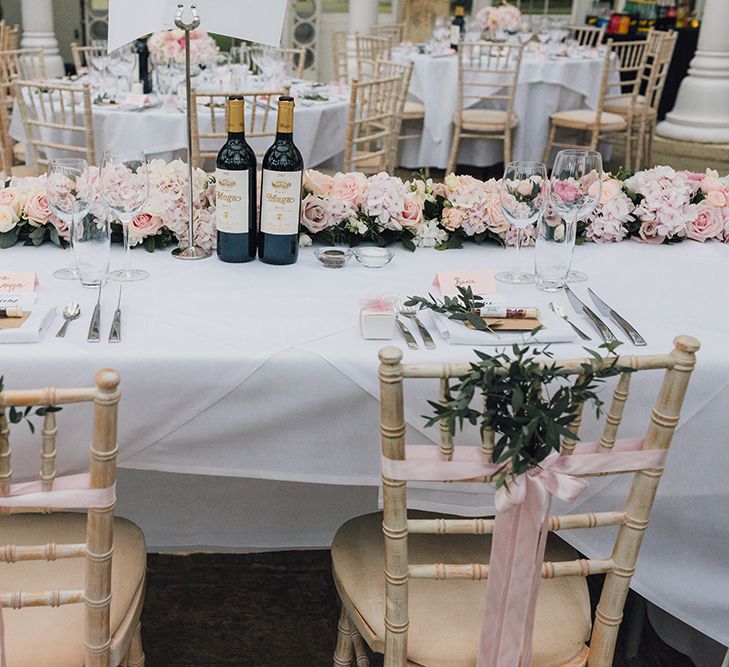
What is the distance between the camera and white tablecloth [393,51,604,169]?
5508mm

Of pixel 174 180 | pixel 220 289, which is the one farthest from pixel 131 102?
pixel 220 289

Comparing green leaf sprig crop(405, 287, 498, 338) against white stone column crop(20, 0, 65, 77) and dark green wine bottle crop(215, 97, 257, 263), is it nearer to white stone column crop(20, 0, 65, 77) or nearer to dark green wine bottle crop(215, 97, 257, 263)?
dark green wine bottle crop(215, 97, 257, 263)

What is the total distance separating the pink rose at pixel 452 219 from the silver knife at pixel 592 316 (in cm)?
33

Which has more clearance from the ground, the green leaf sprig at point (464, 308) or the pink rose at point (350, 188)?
the pink rose at point (350, 188)

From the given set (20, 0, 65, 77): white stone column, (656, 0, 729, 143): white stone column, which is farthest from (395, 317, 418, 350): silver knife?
(20, 0, 65, 77): white stone column

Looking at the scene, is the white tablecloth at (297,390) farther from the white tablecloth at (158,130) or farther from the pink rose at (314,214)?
the white tablecloth at (158,130)

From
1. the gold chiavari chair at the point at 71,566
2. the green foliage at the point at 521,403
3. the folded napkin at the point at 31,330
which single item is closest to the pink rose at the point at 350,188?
the folded napkin at the point at 31,330

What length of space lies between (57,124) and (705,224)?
2712 millimetres

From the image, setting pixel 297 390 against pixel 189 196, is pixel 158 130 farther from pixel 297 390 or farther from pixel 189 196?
pixel 297 390

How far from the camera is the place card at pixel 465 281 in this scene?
1.58m

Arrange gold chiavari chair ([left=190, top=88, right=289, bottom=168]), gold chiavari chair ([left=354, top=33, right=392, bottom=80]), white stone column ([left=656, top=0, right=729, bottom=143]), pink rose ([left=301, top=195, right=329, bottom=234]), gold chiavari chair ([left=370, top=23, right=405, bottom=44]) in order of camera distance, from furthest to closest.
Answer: gold chiavari chair ([left=370, top=23, right=405, bottom=44]), white stone column ([left=656, top=0, right=729, bottom=143]), gold chiavari chair ([left=354, top=33, right=392, bottom=80]), gold chiavari chair ([left=190, top=88, right=289, bottom=168]), pink rose ([left=301, top=195, right=329, bottom=234])

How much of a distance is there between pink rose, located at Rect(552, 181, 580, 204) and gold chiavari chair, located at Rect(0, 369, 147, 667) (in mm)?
936

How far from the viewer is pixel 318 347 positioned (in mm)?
1347

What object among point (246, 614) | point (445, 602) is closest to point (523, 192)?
point (445, 602)
